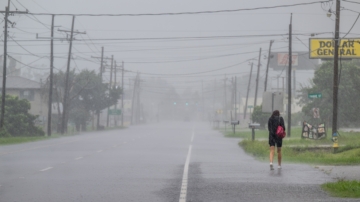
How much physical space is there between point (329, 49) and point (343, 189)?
41.2 metres

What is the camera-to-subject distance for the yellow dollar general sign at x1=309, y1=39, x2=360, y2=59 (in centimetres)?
5353

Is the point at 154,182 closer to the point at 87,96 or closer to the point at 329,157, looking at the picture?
the point at 329,157

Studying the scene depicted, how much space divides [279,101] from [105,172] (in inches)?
1012

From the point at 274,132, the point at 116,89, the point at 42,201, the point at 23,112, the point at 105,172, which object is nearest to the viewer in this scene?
the point at 42,201

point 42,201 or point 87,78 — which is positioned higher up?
point 87,78

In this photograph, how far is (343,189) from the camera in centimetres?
1512

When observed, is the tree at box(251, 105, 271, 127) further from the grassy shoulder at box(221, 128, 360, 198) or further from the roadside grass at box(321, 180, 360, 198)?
the roadside grass at box(321, 180, 360, 198)

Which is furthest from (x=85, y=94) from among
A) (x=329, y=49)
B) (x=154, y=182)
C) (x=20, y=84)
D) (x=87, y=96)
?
(x=154, y=182)

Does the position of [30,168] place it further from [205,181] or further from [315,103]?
[315,103]

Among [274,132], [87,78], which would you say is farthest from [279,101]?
[87,78]

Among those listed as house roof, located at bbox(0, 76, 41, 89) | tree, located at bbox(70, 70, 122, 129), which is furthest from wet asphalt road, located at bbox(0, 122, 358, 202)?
tree, located at bbox(70, 70, 122, 129)

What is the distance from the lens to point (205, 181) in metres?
17.5

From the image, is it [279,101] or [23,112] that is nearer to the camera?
[279,101]

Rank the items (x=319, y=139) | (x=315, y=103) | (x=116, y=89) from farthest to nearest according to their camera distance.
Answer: (x=116, y=89) → (x=315, y=103) → (x=319, y=139)
